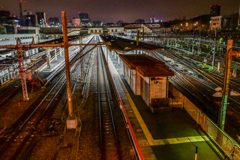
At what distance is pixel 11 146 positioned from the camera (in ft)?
29.9

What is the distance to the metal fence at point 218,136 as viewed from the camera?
22.7 feet

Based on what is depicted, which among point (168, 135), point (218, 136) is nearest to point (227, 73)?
point (218, 136)

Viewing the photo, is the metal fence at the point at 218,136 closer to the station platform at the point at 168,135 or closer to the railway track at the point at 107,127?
the station platform at the point at 168,135

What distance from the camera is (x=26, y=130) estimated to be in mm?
10688

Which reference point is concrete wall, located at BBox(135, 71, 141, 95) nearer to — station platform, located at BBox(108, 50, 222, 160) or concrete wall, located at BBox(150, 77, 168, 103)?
station platform, located at BBox(108, 50, 222, 160)

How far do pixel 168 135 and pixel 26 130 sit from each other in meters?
7.45

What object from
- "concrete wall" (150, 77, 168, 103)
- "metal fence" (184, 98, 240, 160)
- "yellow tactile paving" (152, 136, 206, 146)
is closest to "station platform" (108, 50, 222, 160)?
"yellow tactile paving" (152, 136, 206, 146)

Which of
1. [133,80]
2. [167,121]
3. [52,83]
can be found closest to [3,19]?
[52,83]

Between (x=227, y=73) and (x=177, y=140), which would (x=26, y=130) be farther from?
(x=227, y=73)

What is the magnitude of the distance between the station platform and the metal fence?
0.29 m

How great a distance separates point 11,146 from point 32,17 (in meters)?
174

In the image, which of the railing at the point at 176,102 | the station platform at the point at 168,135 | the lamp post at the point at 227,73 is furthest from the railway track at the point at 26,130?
the lamp post at the point at 227,73

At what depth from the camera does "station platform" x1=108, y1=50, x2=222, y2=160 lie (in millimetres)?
7757

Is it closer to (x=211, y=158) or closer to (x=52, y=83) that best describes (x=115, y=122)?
(x=211, y=158)
